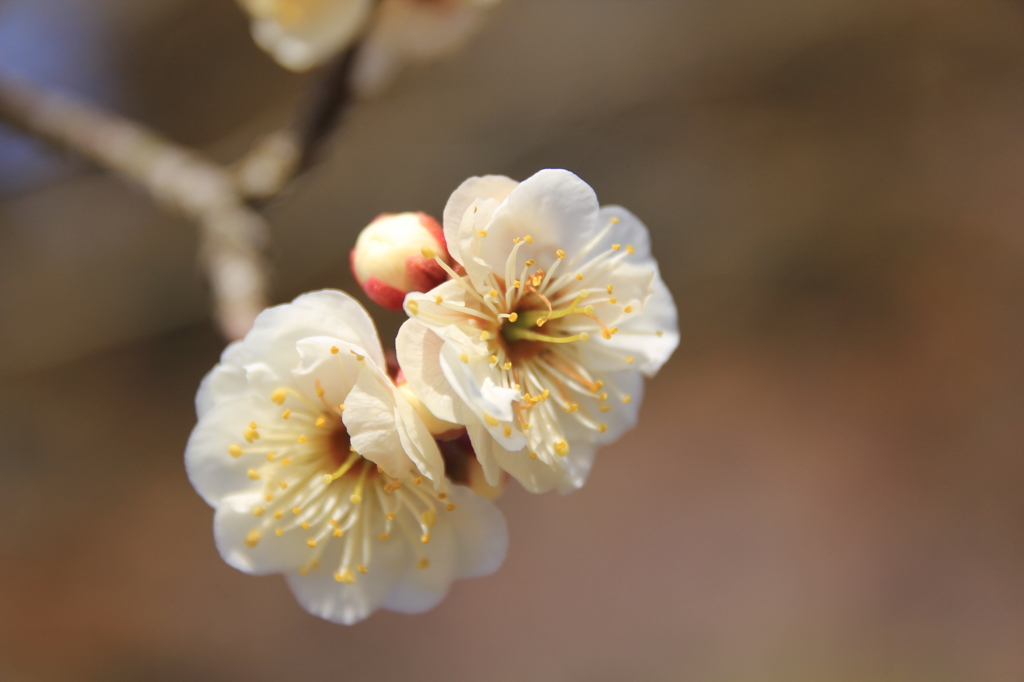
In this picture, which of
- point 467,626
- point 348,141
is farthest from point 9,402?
point 467,626

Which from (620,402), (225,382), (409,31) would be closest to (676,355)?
(409,31)

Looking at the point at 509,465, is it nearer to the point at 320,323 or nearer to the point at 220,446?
the point at 320,323

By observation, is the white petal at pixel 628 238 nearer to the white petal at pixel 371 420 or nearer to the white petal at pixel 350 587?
the white petal at pixel 371 420

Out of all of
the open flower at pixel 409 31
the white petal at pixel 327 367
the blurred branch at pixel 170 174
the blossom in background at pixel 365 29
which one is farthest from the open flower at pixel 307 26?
the white petal at pixel 327 367

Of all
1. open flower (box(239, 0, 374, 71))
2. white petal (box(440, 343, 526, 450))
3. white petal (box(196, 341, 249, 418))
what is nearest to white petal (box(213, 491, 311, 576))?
white petal (box(196, 341, 249, 418))

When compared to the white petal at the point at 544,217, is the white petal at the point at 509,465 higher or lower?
lower

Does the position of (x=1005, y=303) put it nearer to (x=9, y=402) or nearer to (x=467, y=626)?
(x=467, y=626)
